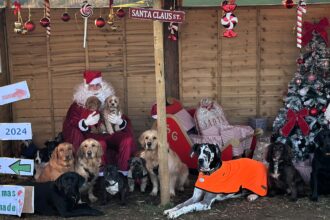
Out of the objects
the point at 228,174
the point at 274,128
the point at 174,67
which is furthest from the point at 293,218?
the point at 174,67

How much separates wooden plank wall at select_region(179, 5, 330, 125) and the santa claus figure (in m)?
1.50

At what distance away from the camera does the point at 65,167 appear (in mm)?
6094

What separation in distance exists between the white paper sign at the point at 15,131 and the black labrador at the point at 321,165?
3540 millimetres

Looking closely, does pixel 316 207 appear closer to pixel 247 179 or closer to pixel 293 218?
pixel 293 218

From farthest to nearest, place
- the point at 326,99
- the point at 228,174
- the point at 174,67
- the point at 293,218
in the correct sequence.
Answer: the point at 174,67 < the point at 326,99 < the point at 228,174 < the point at 293,218

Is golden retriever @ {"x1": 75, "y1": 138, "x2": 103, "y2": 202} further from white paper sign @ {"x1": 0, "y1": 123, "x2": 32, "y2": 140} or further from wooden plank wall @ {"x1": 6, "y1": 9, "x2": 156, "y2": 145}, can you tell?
wooden plank wall @ {"x1": 6, "y1": 9, "x2": 156, "y2": 145}

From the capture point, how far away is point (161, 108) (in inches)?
226

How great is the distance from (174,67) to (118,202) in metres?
2.82

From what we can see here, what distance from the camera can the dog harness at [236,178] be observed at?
5883mm

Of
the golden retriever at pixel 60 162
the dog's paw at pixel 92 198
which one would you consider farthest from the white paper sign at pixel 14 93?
the dog's paw at pixel 92 198

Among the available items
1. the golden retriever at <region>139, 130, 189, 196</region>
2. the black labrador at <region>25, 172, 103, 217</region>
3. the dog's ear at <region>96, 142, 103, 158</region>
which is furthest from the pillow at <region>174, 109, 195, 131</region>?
the black labrador at <region>25, 172, 103, 217</region>

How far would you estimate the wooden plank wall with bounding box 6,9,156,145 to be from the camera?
8.05 metres

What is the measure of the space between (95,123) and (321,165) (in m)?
3.23

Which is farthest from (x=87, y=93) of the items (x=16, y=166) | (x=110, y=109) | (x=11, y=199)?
(x=11, y=199)
